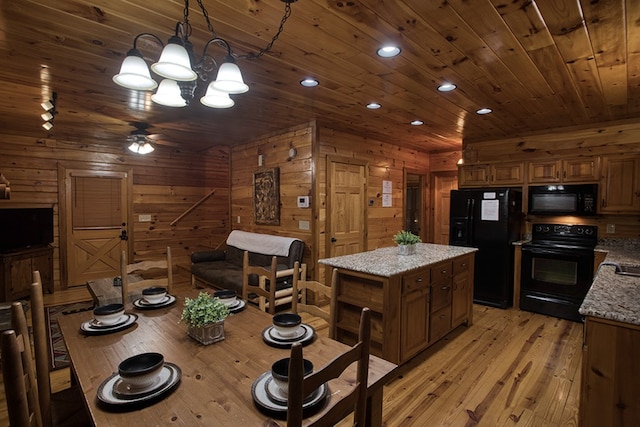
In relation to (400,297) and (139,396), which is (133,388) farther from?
(400,297)

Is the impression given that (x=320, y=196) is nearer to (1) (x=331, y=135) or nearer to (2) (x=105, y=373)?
(1) (x=331, y=135)

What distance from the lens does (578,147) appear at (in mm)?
4289

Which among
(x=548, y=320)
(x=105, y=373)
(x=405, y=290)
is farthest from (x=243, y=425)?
(x=548, y=320)

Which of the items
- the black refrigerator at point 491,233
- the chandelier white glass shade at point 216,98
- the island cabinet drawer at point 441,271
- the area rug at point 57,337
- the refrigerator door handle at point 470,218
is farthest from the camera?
the refrigerator door handle at point 470,218

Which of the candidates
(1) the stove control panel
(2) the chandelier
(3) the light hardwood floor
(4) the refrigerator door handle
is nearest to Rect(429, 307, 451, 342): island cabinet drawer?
(3) the light hardwood floor

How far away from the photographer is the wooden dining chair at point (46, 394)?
1333mm

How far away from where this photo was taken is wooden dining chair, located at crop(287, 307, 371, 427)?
84 cm

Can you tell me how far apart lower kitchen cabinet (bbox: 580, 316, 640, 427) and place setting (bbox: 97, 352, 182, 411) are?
77.8 inches

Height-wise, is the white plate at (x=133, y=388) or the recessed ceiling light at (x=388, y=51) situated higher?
the recessed ceiling light at (x=388, y=51)

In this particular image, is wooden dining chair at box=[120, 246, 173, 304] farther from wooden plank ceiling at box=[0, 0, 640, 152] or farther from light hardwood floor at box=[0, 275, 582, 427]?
wooden plank ceiling at box=[0, 0, 640, 152]

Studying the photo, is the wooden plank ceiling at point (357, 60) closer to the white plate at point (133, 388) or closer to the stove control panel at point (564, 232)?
the stove control panel at point (564, 232)

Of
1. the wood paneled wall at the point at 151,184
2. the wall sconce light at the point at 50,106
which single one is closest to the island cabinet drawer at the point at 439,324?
the wall sconce light at the point at 50,106

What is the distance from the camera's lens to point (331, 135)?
443cm

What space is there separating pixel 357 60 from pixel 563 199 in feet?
11.6
